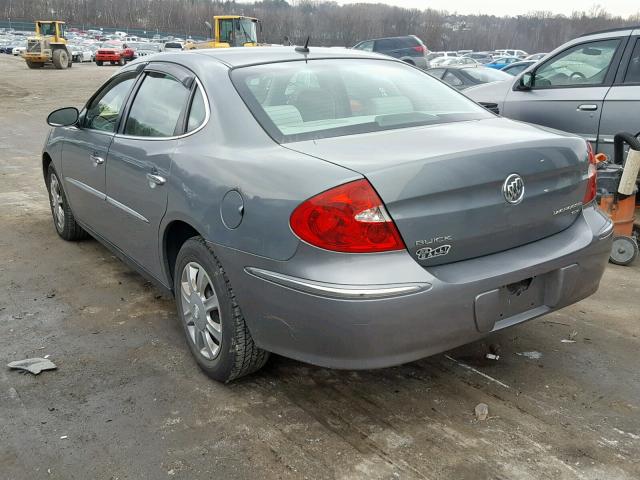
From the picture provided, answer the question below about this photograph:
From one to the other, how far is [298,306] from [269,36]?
114201mm

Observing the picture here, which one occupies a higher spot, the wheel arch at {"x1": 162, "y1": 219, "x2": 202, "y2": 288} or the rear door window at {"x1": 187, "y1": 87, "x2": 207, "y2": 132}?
the rear door window at {"x1": 187, "y1": 87, "x2": 207, "y2": 132}

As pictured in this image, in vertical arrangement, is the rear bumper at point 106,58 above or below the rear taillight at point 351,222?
below

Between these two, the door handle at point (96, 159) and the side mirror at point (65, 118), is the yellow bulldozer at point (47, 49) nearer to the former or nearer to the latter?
the side mirror at point (65, 118)

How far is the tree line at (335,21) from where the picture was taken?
→ 373ft

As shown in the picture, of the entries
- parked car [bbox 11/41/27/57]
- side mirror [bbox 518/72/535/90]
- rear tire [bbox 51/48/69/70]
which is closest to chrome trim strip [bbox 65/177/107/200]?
side mirror [bbox 518/72/535/90]

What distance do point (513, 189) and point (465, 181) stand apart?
27cm

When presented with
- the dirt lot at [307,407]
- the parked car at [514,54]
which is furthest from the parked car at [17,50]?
the dirt lot at [307,407]

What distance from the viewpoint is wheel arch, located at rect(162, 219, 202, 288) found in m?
3.30

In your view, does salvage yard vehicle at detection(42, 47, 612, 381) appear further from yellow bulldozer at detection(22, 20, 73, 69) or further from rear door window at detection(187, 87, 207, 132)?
yellow bulldozer at detection(22, 20, 73, 69)

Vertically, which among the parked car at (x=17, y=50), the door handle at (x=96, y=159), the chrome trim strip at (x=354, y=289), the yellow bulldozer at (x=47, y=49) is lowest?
the parked car at (x=17, y=50)

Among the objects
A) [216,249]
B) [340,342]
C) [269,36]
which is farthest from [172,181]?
[269,36]

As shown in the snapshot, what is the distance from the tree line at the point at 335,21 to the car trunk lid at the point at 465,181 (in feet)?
352

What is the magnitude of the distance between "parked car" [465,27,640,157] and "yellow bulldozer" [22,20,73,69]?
34069 millimetres

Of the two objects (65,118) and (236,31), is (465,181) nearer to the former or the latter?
(65,118)
